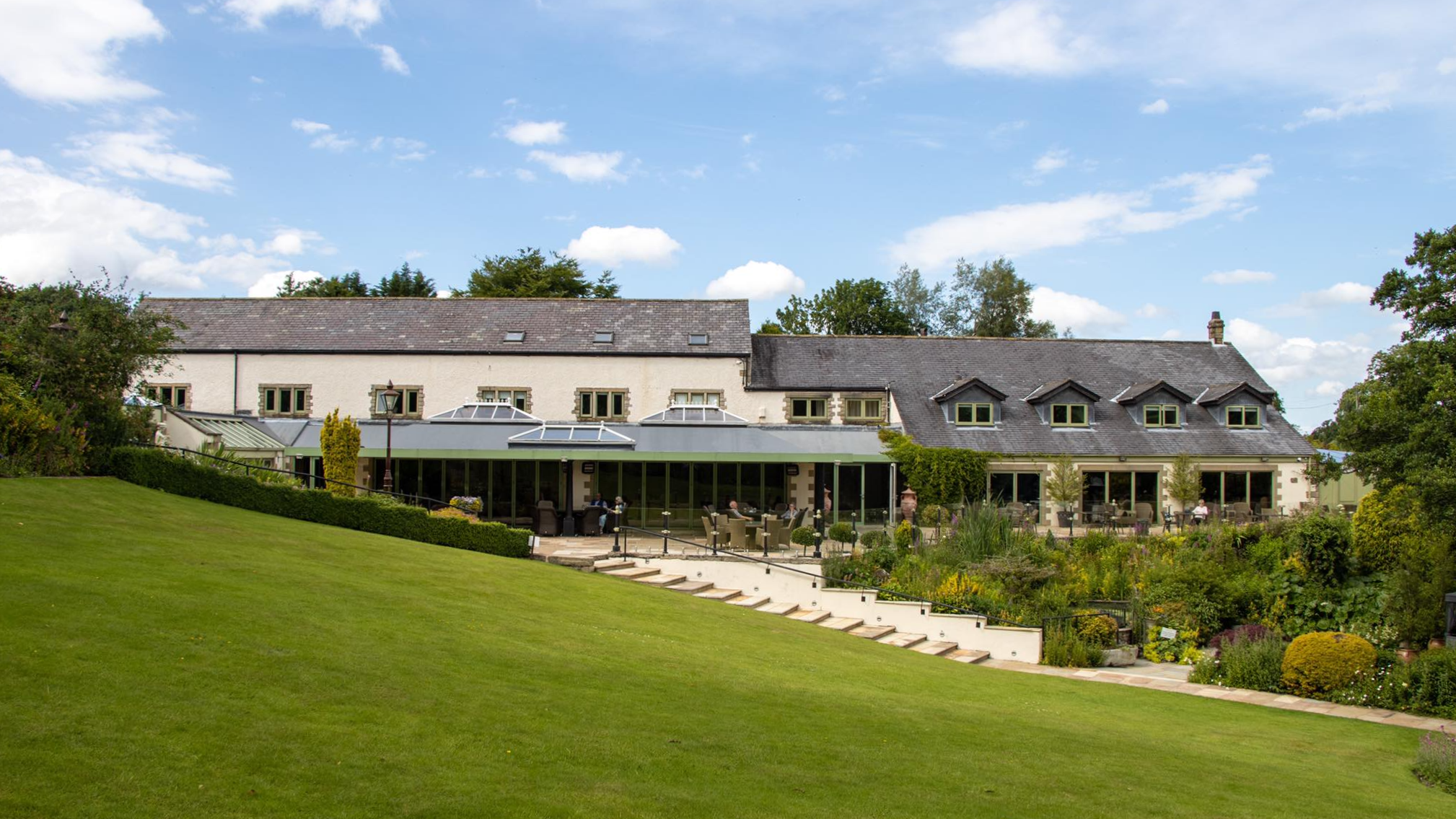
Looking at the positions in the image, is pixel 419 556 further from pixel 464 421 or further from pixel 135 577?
pixel 464 421

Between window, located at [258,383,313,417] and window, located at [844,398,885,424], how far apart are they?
16.2m

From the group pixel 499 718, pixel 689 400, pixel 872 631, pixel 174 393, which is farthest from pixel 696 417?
pixel 499 718

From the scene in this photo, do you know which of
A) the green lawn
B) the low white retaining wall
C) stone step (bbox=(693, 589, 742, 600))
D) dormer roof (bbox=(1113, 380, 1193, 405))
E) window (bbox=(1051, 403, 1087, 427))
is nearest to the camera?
the green lawn

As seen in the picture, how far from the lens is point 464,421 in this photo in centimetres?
2612

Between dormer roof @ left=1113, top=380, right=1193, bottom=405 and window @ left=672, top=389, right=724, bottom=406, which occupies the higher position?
dormer roof @ left=1113, top=380, right=1193, bottom=405

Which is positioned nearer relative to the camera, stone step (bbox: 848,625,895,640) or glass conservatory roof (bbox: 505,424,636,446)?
stone step (bbox: 848,625,895,640)

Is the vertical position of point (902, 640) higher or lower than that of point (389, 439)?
lower

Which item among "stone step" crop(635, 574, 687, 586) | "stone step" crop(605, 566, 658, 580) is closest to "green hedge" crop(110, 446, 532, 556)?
"stone step" crop(605, 566, 658, 580)

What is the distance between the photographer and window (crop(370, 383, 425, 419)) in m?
28.7

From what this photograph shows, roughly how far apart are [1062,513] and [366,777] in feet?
73.0

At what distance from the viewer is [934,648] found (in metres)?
15.7

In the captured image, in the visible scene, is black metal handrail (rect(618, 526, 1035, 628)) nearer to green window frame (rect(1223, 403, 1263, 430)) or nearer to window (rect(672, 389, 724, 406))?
window (rect(672, 389, 724, 406))

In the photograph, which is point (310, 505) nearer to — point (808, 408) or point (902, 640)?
point (902, 640)

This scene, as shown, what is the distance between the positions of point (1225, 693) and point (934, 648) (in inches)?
165
